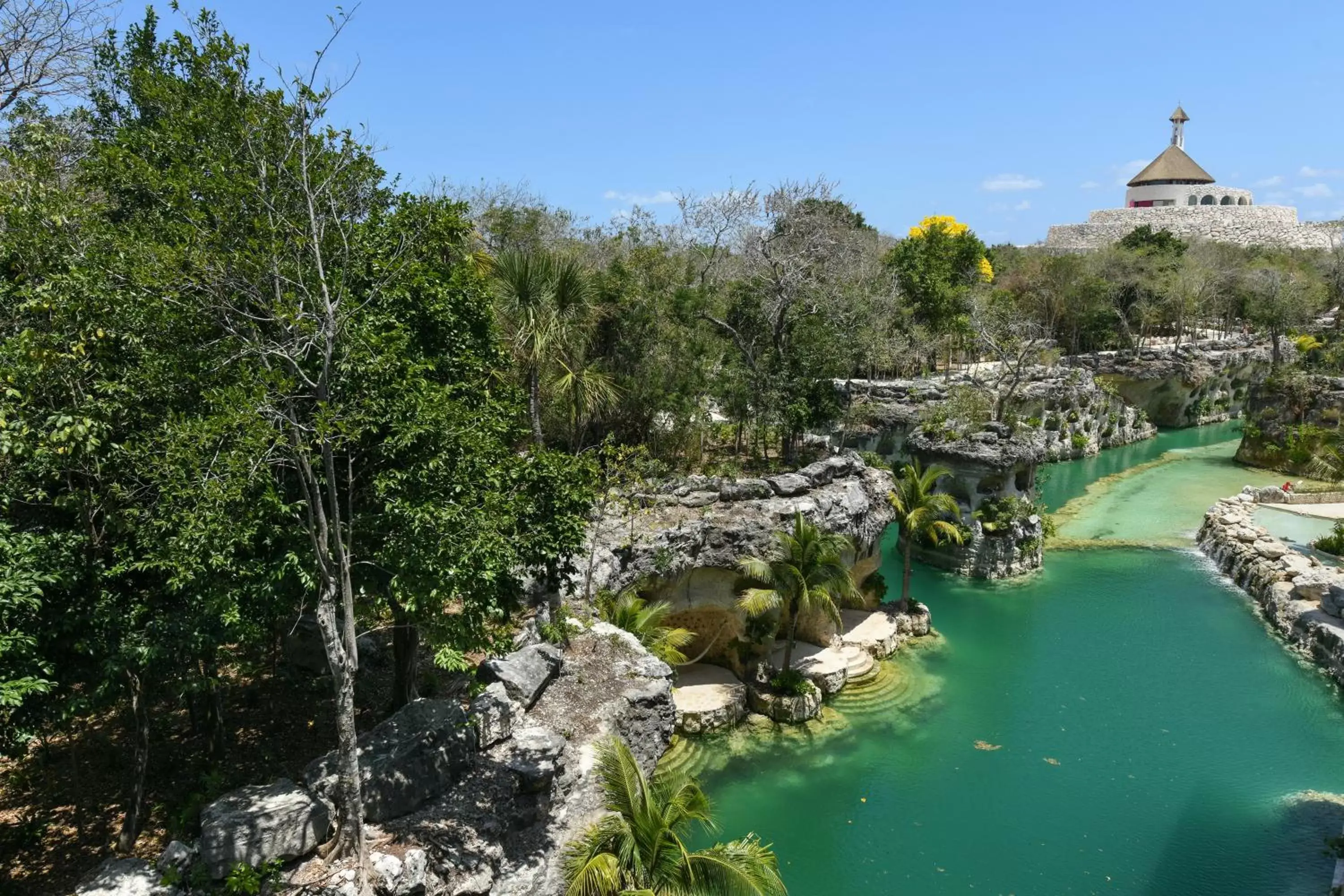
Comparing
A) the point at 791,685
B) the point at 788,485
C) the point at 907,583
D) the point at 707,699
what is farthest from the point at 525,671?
the point at 907,583

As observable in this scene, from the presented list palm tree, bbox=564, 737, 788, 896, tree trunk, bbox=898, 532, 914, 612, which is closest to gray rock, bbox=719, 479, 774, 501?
tree trunk, bbox=898, 532, 914, 612

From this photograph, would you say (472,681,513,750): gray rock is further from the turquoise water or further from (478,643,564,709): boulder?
the turquoise water

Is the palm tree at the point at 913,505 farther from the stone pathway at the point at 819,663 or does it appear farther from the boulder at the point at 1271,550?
the boulder at the point at 1271,550

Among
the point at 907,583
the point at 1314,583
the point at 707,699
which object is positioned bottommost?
the point at 707,699

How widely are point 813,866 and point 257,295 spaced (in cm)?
1275

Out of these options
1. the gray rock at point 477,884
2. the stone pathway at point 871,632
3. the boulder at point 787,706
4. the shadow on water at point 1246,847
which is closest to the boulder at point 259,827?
the gray rock at point 477,884

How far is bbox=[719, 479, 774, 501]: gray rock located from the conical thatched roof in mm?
88494

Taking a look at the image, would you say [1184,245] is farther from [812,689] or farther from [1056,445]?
[812,689]

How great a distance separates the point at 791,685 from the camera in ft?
63.4

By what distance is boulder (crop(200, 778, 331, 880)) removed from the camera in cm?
902

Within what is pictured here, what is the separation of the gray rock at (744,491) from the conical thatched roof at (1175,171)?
88.5 meters

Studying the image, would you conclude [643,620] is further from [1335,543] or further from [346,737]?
[1335,543]

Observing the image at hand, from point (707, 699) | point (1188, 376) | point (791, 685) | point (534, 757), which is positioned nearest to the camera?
point (534, 757)

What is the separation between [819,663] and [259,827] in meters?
14.3
